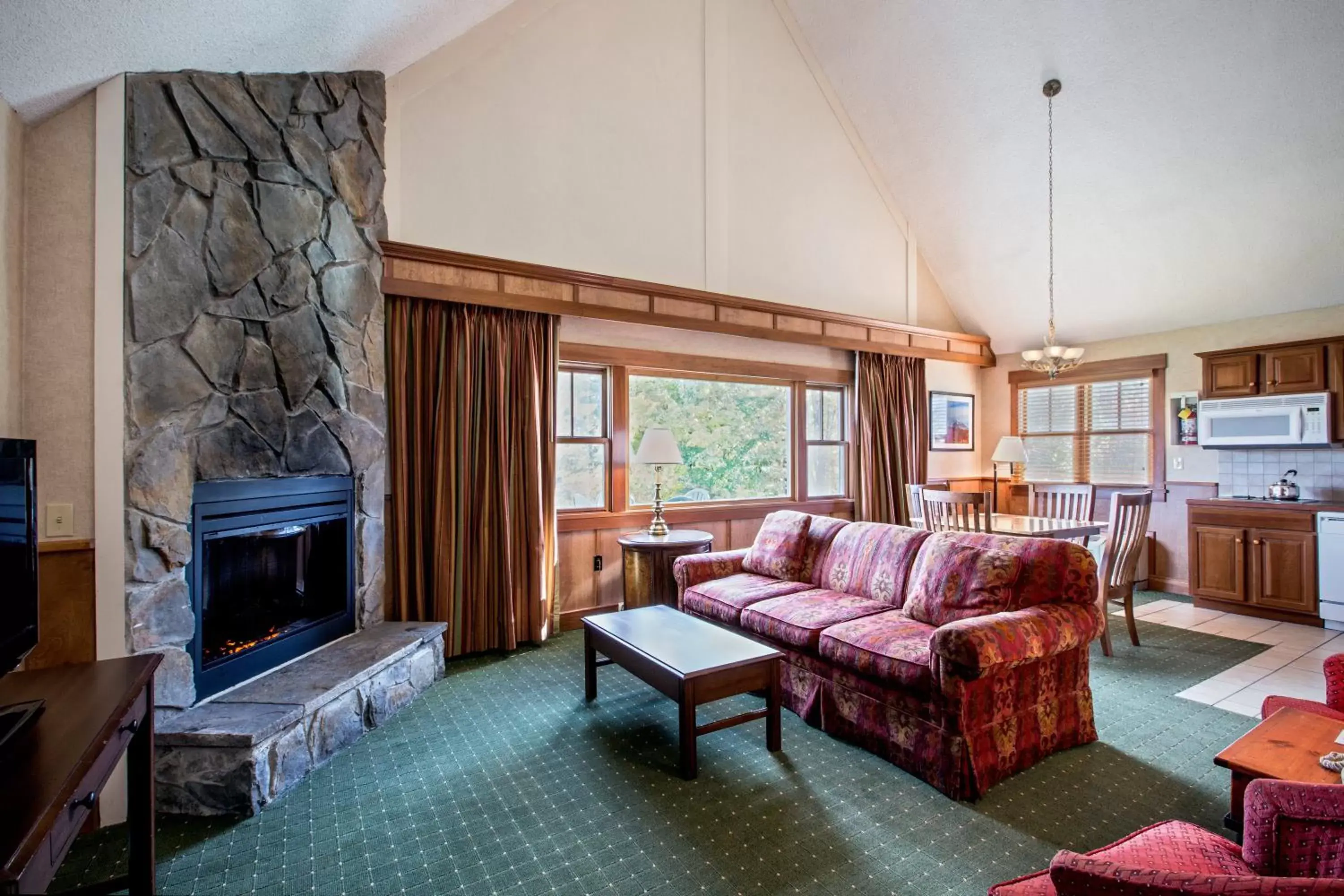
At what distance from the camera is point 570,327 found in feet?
15.0

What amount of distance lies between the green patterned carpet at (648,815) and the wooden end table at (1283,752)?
46 cm

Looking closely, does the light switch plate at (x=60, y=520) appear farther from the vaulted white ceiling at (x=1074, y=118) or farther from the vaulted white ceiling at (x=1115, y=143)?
the vaulted white ceiling at (x=1115, y=143)

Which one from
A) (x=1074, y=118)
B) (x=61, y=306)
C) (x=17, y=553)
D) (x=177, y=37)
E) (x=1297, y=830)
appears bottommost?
(x=1297, y=830)

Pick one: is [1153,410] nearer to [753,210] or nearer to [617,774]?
[753,210]

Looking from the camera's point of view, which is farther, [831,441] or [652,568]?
[831,441]

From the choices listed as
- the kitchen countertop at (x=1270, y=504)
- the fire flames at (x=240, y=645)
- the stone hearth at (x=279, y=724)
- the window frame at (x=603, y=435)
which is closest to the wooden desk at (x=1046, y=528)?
the kitchen countertop at (x=1270, y=504)

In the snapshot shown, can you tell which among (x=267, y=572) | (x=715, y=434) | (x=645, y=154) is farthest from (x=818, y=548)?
(x=645, y=154)

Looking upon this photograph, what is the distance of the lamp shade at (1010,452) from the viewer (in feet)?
18.4

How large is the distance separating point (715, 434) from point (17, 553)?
4.30 metres

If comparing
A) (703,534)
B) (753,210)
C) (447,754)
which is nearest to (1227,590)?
(703,534)

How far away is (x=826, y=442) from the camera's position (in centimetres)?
602

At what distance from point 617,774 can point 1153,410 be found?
5.99 metres

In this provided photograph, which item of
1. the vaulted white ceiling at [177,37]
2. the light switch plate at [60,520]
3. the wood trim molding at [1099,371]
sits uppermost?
the vaulted white ceiling at [177,37]

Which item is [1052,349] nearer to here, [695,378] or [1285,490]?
[1285,490]
